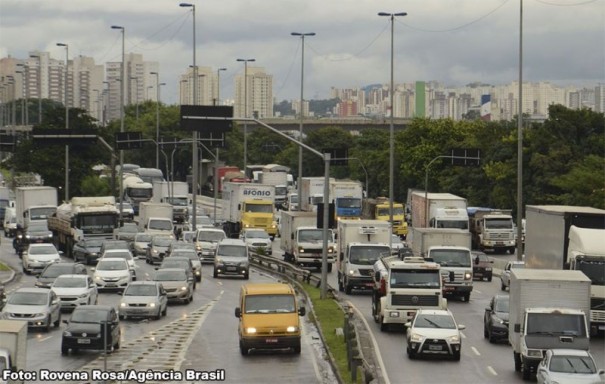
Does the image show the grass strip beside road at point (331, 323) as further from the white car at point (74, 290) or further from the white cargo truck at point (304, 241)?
the white cargo truck at point (304, 241)

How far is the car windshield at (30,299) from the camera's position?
43375mm

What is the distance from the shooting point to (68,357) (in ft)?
120

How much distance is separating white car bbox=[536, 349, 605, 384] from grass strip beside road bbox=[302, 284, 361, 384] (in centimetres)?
408

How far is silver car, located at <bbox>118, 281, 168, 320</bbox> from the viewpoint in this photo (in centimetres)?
4656

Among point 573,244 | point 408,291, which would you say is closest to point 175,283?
point 408,291

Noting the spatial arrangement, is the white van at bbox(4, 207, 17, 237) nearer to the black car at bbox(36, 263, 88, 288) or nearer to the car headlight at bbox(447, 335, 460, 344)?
the black car at bbox(36, 263, 88, 288)

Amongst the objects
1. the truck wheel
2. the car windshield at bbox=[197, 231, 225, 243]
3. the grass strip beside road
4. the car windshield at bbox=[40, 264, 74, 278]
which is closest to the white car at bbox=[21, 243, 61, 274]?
the car windshield at bbox=[197, 231, 225, 243]

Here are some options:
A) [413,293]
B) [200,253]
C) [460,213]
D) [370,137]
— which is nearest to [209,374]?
[413,293]

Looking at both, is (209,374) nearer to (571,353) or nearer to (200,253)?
(571,353)

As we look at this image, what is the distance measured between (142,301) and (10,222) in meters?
61.1

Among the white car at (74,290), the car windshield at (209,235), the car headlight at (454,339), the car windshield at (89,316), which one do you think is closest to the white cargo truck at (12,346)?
the car windshield at (89,316)

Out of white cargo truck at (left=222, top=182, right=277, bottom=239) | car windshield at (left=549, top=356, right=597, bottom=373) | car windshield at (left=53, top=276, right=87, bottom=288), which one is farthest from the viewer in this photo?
white cargo truck at (left=222, top=182, right=277, bottom=239)

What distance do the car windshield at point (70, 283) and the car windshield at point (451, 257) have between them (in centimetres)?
1355

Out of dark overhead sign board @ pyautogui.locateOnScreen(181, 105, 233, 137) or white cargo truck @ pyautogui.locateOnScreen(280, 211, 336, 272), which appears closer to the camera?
dark overhead sign board @ pyautogui.locateOnScreen(181, 105, 233, 137)
